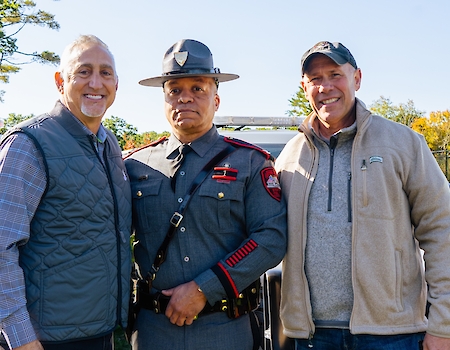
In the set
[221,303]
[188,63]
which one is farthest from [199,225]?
[188,63]

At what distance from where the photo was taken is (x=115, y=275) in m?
2.50

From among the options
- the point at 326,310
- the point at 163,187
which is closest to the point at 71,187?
the point at 163,187

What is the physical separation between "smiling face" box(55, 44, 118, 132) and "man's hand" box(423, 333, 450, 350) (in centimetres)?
197

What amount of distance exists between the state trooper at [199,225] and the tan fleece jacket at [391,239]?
227 mm

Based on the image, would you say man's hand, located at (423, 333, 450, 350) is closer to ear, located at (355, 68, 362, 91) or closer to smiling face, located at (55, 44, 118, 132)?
ear, located at (355, 68, 362, 91)

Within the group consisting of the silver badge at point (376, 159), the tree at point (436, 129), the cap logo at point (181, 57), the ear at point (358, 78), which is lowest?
the silver badge at point (376, 159)

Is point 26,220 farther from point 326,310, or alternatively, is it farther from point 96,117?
point 326,310

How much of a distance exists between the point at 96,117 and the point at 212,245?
2.97ft

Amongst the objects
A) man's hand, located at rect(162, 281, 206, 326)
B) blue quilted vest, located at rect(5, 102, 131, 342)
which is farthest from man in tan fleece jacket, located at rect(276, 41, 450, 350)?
blue quilted vest, located at rect(5, 102, 131, 342)

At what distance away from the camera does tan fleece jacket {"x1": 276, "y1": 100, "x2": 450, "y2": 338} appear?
252 cm

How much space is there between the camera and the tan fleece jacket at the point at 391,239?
252 cm

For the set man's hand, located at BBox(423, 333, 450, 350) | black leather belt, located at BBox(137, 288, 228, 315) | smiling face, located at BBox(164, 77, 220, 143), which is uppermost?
smiling face, located at BBox(164, 77, 220, 143)

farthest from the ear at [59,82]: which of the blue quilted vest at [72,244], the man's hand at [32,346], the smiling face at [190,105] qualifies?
the man's hand at [32,346]

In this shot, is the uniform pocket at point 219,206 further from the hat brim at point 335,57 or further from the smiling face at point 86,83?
the hat brim at point 335,57
